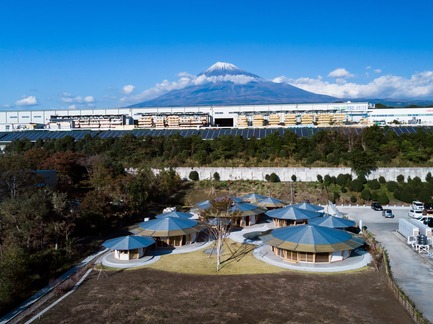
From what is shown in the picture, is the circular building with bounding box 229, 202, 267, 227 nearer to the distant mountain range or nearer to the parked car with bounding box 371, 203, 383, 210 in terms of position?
the parked car with bounding box 371, 203, 383, 210

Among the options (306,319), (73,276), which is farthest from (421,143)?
(73,276)

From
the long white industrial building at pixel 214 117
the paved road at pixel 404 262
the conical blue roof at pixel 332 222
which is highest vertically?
the long white industrial building at pixel 214 117

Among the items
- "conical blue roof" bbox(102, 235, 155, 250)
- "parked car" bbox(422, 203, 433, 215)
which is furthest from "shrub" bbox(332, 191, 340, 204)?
"conical blue roof" bbox(102, 235, 155, 250)

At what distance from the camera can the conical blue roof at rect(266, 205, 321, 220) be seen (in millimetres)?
25125

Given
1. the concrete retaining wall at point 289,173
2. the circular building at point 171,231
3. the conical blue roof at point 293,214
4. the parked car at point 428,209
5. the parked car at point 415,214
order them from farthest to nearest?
the concrete retaining wall at point 289,173 → the parked car at point 428,209 → the parked car at point 415,214 → the conical blue roof at point 293,214 → the circular building at point 171,231

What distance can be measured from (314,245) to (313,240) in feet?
1.14

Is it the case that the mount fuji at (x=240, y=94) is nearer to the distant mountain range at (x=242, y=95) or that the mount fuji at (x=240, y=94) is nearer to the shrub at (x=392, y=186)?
the distant mountain range at (x=242, y=95)

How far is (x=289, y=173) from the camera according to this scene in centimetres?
3788

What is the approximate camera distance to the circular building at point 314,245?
1848 centimetres

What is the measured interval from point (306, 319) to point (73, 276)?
33.8 feet

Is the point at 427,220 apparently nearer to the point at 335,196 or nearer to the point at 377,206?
the point at 377,206

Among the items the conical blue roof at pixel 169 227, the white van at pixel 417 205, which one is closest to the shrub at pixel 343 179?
the white van at pixel 417 205

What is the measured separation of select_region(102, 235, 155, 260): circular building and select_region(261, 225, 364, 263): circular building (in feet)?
21.4

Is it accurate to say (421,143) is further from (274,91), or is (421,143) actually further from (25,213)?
(274,91)
